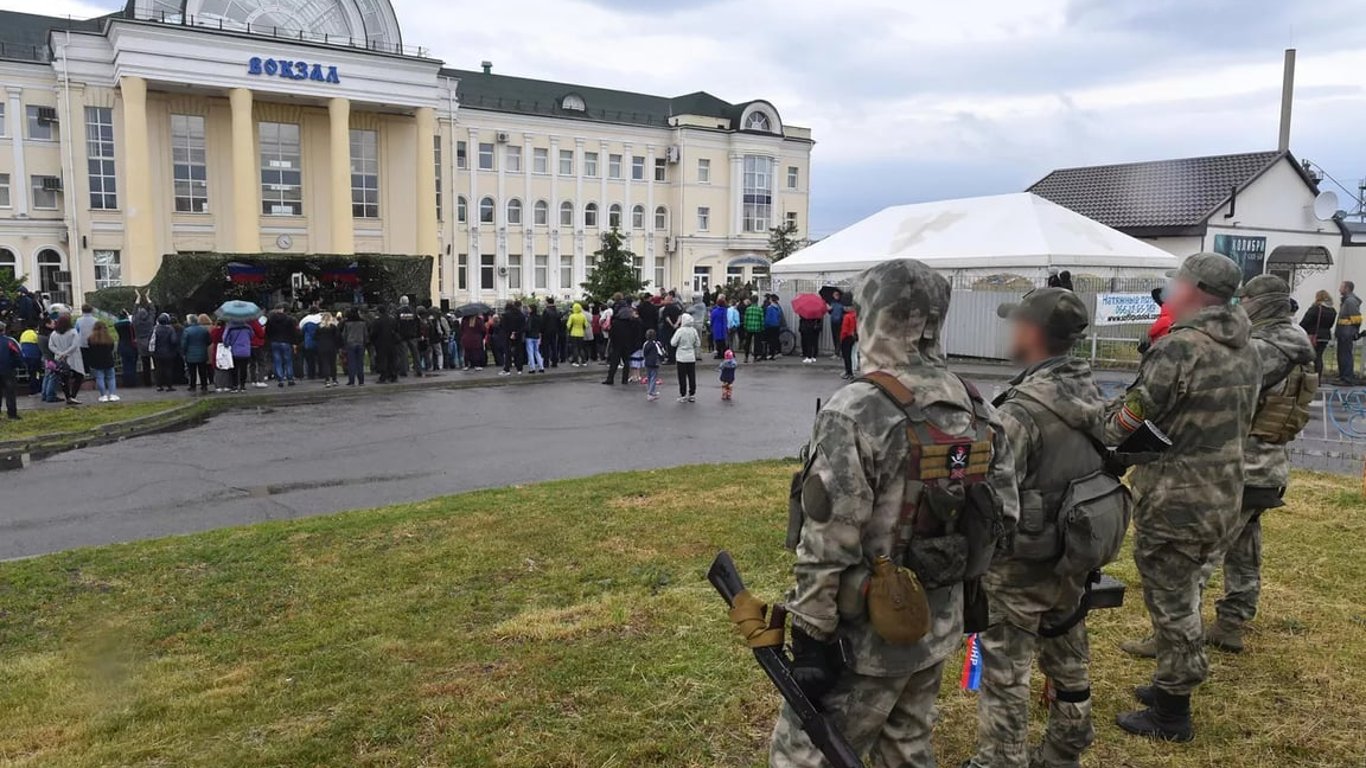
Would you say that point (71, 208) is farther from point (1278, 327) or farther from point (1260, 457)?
point (1260, 457)

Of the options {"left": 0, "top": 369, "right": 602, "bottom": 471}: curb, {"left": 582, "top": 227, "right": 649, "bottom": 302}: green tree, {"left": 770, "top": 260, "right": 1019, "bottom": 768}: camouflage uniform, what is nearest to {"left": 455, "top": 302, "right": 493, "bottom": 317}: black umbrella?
{"left": 0, "top": 369, "right": 602, "bottom": 471}: curb

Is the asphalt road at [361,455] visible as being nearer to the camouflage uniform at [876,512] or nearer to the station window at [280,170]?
the camouflage uniform at [876,512]

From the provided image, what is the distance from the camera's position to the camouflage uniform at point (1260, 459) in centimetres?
468

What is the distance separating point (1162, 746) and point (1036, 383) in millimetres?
1957

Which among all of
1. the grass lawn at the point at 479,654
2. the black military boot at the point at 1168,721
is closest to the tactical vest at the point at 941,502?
the grass lawn at the point at 479,654

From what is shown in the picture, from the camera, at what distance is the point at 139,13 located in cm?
3738

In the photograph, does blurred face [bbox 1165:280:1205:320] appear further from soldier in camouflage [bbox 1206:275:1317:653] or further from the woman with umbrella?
the woman with umbrella

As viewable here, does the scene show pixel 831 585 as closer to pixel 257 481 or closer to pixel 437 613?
pixel 437 613

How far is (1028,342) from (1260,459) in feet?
7.33

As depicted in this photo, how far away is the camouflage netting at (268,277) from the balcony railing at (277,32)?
713 inches

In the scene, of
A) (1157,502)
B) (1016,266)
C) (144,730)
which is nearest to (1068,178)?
(1016,266)

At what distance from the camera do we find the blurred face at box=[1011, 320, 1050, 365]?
3.37 metres

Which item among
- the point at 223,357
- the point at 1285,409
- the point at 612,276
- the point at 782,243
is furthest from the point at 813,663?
the point at 782,243

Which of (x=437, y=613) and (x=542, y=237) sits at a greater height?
(x=542, y=237)
